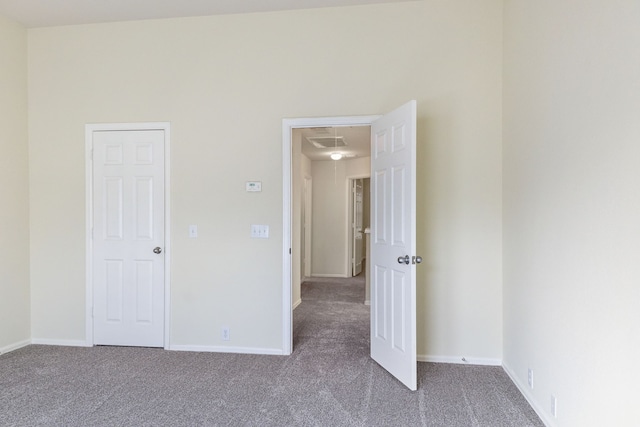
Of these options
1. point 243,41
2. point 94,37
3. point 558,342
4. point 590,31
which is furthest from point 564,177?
point 94,37

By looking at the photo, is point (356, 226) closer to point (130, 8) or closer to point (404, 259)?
point (404, 259)

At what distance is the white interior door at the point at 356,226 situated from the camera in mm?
7996

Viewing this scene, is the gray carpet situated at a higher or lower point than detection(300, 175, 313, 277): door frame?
lower

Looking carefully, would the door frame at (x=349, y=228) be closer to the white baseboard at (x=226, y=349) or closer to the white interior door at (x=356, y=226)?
the white interior door at (x=356, y=226)

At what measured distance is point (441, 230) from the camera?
10.4ft

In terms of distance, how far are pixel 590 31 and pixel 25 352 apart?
16.0 ft

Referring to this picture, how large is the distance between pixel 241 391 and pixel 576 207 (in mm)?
2421

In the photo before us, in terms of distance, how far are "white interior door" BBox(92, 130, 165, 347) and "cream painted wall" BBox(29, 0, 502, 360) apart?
6.8 inches

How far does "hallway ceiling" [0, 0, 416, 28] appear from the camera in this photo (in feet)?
10.3

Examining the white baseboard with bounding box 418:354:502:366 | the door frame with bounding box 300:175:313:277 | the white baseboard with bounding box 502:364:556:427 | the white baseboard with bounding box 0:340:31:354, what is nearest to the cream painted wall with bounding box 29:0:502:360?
the white baseboard with bounding box 418:354:502:366

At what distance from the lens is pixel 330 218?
7.99 m

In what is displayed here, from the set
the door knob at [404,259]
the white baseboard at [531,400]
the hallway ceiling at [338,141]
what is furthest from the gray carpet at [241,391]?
the hallway ceiling at [338,141]

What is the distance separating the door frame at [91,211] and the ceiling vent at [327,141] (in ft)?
8.05

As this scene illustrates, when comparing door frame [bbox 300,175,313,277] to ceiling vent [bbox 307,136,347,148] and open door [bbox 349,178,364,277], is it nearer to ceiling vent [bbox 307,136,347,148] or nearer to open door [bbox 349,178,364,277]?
open door [bbox 349,178,364,277]
